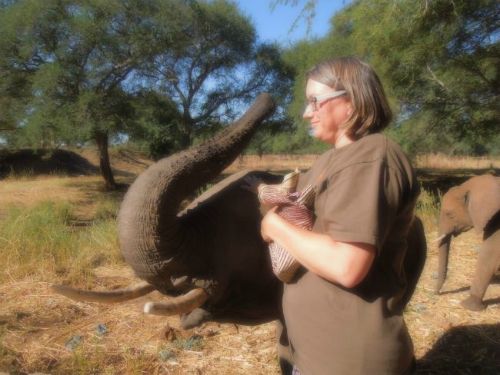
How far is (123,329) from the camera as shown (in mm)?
4633

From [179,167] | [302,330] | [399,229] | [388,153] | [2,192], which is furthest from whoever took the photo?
[2,192]

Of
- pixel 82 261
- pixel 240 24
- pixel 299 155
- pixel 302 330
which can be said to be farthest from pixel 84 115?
pixel 299 155

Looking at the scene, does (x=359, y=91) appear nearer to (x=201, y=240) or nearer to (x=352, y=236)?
(x=352, y=236)

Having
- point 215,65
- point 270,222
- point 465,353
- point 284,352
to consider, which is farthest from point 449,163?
point 270,222

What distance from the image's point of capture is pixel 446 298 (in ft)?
18.6

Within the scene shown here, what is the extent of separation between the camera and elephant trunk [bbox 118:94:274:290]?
1.98 meters

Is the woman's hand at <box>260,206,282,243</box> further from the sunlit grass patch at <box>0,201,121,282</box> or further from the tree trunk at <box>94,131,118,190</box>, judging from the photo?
the tree trunk at <box>94,131,118,190</box>

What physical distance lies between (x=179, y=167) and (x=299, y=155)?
38751 millimetres

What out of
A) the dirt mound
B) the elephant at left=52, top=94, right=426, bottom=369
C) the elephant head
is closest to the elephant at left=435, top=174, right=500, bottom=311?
the elephant at left=52, top=94, right=426, bottom=369

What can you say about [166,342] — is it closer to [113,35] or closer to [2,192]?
[2,192]

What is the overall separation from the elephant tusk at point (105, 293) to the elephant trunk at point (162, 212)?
19 centimetres

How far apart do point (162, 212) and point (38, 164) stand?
27905 millimetres

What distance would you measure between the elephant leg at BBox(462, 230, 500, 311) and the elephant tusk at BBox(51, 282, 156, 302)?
4.22m

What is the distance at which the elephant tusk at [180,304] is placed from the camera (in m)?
1.89
